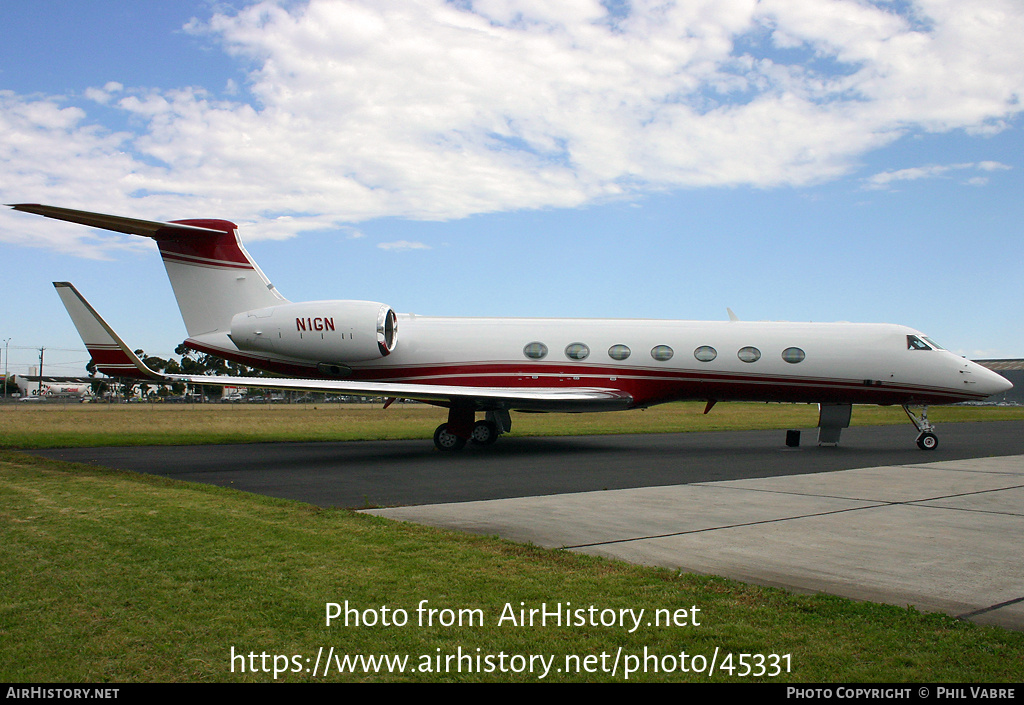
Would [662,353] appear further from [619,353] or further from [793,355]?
[793,355]

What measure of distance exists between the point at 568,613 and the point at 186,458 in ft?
39.9

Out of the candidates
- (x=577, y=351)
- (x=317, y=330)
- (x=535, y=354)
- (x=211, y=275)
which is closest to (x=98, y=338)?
(x=211, y=275)

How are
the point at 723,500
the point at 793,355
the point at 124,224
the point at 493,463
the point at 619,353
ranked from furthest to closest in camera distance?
the point at 619,353 → the point at 793,355 → the point at 124,224 → the point at 493,463 → the point at 723,500

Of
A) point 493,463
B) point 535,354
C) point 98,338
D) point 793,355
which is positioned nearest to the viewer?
point 493,463

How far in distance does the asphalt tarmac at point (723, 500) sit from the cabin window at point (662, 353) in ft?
6.78

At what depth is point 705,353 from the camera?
662 inches

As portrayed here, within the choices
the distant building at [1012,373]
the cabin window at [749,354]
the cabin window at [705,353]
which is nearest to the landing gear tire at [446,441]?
the cabin window at [705,353]

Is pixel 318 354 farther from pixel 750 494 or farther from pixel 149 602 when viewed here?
pixel 149 602

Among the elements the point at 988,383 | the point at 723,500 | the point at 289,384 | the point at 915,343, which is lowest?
the point at 723,500

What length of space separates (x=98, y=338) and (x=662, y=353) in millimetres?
11745

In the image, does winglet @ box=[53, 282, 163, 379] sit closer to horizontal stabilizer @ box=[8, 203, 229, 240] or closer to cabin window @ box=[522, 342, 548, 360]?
horizontal stabilizer @ box=[8, 203, 229, 240]

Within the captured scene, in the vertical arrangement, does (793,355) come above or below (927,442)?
above
